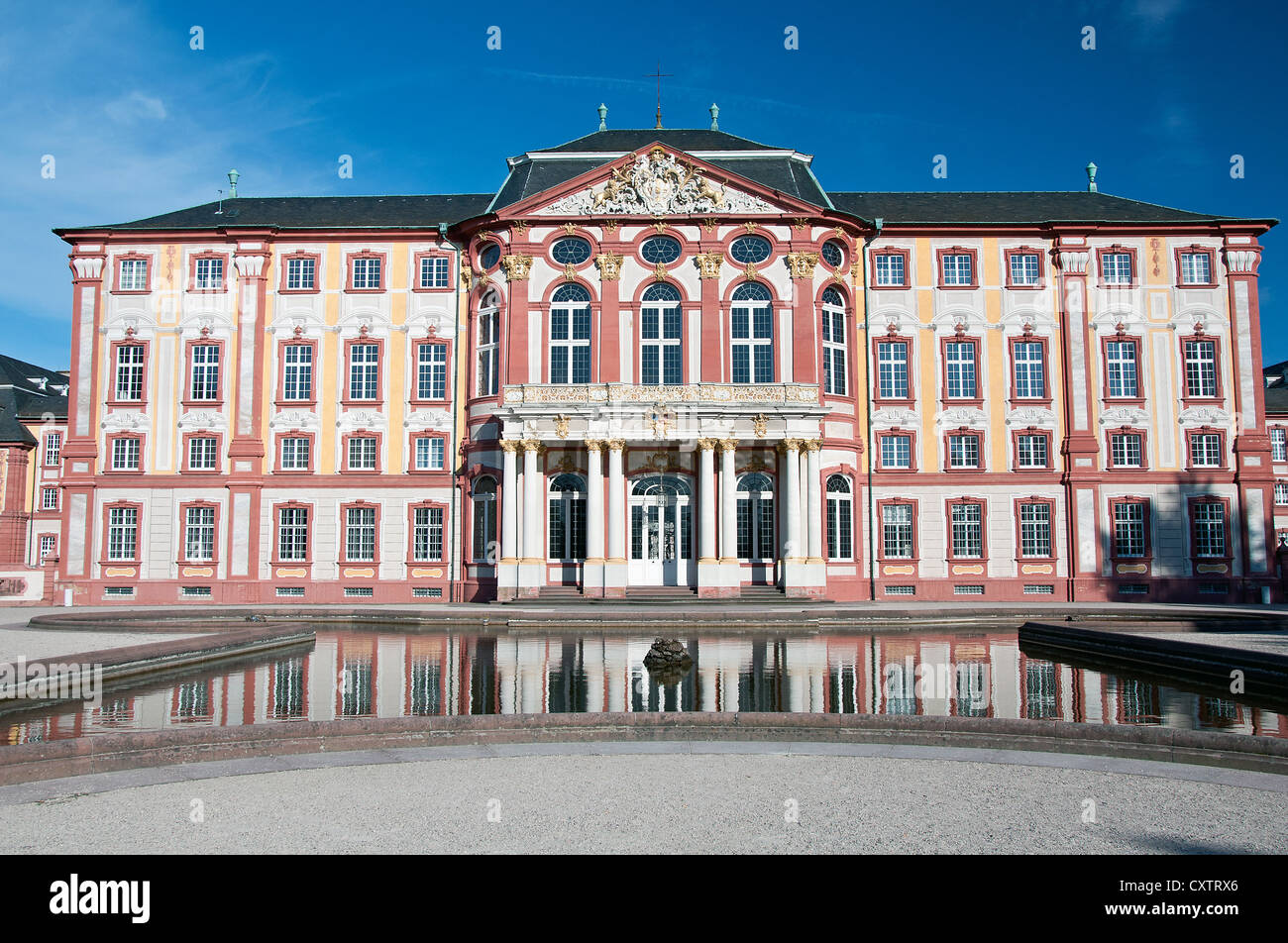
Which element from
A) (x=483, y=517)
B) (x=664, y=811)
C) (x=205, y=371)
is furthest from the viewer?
(x=205, y=371)

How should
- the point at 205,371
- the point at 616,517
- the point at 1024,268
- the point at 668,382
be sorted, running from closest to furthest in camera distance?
the point at 616,517 < the point at 668,382 < the point at 205,371 < the point at 1024,268

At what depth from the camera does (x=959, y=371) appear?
131 ft

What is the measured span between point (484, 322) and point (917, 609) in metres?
20.1

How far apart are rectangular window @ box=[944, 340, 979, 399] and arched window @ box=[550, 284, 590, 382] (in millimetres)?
14388

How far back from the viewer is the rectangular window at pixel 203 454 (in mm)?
39750

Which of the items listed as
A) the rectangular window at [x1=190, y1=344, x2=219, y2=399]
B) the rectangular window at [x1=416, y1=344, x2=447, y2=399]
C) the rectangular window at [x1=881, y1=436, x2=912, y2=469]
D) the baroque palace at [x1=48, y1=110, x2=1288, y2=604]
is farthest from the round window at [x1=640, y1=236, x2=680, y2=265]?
the rectangular window at [x1=190, y1=344, x2=219, y2=399]

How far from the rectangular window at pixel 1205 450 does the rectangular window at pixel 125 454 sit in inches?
1628

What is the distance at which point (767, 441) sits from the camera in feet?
119

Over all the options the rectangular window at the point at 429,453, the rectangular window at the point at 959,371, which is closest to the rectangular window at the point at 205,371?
the rectangular window at the point at 429,453

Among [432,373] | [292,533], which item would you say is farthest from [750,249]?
[292,533]

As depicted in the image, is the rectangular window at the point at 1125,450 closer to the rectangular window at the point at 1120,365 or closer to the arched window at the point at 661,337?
the rectangular window at the point at 1120,365

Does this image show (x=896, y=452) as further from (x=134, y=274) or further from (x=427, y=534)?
(x=134, y=274)

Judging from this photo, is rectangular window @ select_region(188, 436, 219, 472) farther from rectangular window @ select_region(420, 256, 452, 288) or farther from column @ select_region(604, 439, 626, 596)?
column @ select_region(604, 439, 626, 596)

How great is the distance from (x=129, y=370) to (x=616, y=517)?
67.9ft
